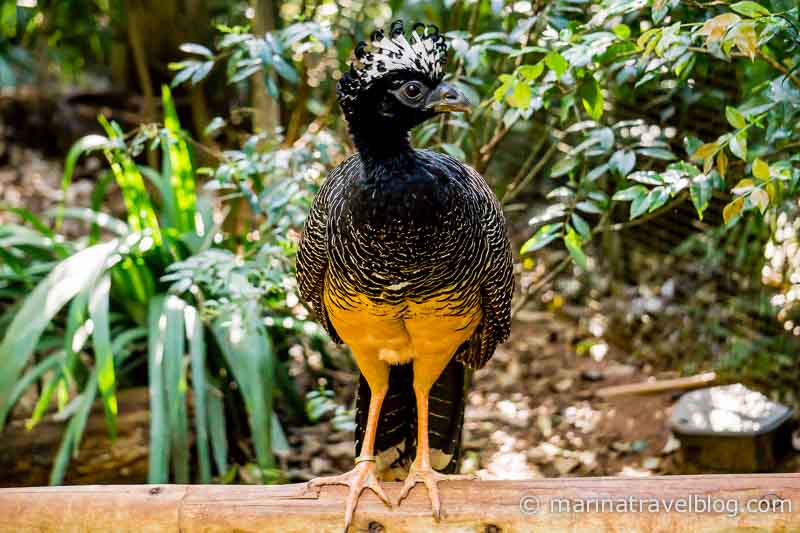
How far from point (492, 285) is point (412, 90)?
26.4 inches

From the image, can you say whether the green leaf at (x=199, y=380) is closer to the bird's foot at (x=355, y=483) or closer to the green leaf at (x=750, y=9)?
the bird's foot at (x=355, y=483)

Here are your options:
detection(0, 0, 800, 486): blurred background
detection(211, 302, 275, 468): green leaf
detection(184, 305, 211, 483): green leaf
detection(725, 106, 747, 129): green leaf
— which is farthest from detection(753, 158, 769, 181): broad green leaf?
detection(184, 305, 211, 483): green leaf

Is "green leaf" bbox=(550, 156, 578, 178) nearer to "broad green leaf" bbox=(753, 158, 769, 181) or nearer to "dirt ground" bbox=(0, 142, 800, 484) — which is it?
"broad green leaf" bbox=(753, 158, 769, 181)

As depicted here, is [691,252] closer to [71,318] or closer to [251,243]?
[251,243]

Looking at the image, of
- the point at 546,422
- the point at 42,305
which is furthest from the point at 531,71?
the point at 546,422

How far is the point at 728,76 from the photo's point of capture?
4578 mm

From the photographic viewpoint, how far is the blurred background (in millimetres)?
2844

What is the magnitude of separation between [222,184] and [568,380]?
2696 mm

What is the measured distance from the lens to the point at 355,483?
260cm

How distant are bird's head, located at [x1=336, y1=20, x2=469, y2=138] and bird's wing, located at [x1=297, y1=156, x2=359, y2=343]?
0.21 meters

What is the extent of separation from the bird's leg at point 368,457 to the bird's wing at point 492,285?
0.29 m

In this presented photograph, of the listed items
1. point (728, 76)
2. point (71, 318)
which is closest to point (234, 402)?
point (71, 318)

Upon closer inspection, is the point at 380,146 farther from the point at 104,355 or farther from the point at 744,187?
the point at 104,355

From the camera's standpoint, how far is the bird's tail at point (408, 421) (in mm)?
3000
